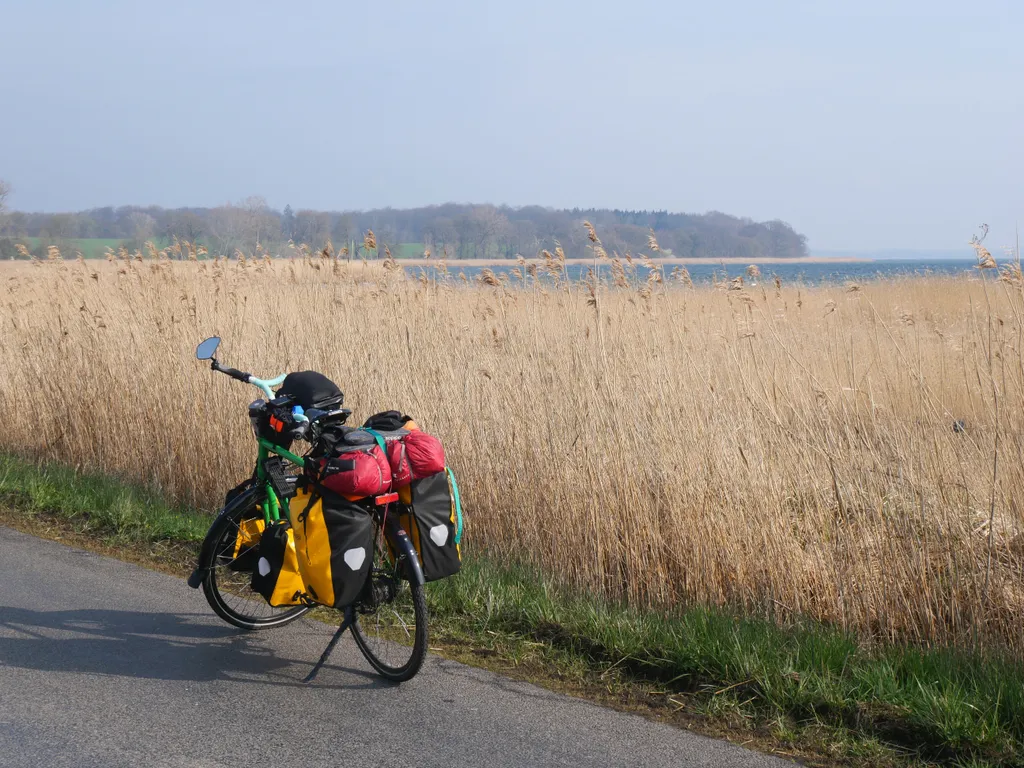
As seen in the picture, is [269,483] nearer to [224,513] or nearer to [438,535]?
[224,513]

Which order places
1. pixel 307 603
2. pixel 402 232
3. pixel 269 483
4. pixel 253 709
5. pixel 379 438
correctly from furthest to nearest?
pixel 402 232 < pixel 269 483 < pixel 307 603 < pixel 379 438 < pixel 253 709

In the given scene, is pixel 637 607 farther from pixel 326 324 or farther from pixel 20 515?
pixel 20 515

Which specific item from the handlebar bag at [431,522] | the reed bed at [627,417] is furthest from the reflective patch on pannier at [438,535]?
the reed bed at [627,417]

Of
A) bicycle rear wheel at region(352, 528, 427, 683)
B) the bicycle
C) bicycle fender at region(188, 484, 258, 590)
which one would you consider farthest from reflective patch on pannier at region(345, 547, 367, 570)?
bicycle fender at region(188, 484, 258, 590)

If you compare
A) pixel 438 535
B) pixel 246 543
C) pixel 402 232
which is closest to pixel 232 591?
pixel 246 543

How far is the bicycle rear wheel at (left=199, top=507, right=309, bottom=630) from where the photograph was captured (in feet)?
16.1

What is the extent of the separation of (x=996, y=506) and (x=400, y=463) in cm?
312

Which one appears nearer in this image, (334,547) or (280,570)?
(334,547)

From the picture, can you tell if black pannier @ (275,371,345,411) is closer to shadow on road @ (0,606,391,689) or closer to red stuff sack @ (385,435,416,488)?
red stuff sack @ (385,435,416,488)

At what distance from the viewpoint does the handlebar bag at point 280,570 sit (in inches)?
166

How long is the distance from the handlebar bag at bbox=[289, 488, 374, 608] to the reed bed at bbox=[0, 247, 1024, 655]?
1.82m

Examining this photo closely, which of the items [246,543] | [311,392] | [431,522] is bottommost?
[246,543]

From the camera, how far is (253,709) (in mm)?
4066

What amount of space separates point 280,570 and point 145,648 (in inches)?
42.2
